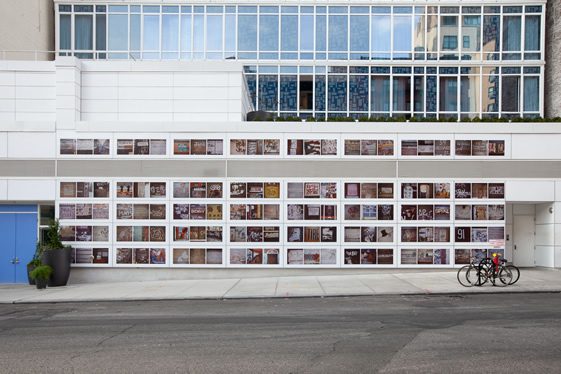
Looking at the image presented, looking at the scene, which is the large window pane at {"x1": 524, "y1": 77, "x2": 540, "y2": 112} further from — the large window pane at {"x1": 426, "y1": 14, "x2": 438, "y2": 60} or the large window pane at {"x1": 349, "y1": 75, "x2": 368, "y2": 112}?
the large window pane at {"x1": 349, "y1": 75, "x2": 368, "y2": 112}

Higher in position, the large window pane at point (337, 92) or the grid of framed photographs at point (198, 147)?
the large window pane at point (337, 92)

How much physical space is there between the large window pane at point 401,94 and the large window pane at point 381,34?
1.72 metres

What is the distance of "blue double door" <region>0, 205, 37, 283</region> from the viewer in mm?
23359

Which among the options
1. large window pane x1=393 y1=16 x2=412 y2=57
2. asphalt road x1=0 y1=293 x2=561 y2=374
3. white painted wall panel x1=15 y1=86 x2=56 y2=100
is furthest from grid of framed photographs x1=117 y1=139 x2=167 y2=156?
large window pane x1=393 y1=16 x2=412 y2=57

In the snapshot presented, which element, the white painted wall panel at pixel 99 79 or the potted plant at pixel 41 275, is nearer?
the potted plant at pixel 41 275

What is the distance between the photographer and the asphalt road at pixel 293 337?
904 cm

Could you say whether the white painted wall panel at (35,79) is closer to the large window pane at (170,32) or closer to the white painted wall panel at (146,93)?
the white painted wall panel at (146,93)

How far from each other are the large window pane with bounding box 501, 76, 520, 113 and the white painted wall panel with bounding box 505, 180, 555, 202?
1117 centimetres

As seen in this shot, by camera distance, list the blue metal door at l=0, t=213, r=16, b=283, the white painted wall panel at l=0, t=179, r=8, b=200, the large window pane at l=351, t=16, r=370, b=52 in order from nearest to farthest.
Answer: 1. the white painted wall panel at l=0, t=179, r=8, b=200
2. the blue metal door at l=0, t=213, r=16, b=283
3. the large window pane at l=351, t=16, r=370, b=52

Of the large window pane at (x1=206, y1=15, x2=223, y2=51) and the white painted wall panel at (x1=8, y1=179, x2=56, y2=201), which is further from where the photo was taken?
the large window pane at (x1=206, y1=15, x2=223, y2=51)

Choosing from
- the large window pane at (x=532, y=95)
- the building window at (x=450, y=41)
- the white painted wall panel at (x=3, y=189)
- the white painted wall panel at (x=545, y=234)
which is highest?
the building window at (x=450, y=41)

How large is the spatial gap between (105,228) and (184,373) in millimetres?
15451

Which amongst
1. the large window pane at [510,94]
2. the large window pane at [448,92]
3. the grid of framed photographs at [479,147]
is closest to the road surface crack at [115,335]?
the grid of framed photographs at [479,147]

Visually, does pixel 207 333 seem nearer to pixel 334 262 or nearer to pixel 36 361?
pixel 36 361
